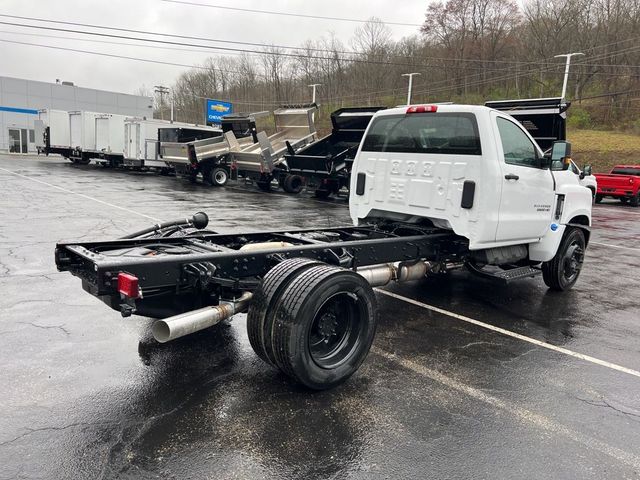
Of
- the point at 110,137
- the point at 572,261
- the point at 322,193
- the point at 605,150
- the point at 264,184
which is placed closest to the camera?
the point at 572,261

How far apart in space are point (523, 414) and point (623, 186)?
77.0 ft

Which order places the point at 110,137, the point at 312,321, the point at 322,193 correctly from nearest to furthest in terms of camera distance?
the point at 312,321 < the point at 322,193 < the point at 110,137

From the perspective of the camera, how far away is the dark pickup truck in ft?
54.5

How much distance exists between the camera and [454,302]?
250 inches

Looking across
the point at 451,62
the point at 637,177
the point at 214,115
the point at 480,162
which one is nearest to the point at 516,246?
the point at 480,162

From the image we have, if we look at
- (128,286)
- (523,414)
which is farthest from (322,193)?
(128,286)

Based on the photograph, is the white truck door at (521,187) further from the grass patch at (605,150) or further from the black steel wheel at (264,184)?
the grass patch at (605,150)

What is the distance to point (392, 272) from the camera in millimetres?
5457

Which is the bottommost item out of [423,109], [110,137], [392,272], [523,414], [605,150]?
[523,414]

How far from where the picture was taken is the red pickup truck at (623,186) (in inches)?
906

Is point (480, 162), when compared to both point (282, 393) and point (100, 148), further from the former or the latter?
point (100, 148)

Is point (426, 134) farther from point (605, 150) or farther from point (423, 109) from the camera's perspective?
point (605, 150)

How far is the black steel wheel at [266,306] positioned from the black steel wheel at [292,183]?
57.2 ft

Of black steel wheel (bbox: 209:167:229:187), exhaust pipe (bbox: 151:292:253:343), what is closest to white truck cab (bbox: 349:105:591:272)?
exhaust pipe (bbox: 151:292:253:343)
